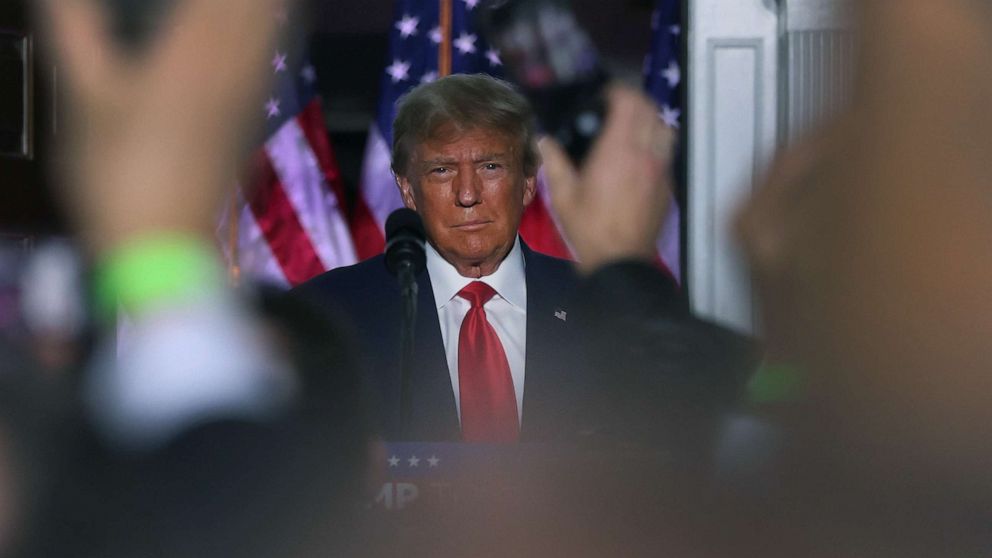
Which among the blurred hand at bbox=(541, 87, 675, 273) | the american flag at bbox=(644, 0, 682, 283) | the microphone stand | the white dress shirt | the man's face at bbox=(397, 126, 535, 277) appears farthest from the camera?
the american flag at bbox=(644, 0, 682, 283)

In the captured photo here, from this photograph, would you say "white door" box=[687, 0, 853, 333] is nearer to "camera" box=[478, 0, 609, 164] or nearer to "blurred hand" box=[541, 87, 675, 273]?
"blurred hand" box=[541, 87, 675, 273]

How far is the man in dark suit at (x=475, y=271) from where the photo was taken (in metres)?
1.48

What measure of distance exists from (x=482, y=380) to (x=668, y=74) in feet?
4.48

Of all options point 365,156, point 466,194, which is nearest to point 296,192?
point 365,156

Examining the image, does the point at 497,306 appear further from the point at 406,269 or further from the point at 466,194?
the point at 406,269

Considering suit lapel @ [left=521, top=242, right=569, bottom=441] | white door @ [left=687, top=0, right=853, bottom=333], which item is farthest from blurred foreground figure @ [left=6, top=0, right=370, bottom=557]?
white door @ [left=687, top=0, right=853, bottom=333]

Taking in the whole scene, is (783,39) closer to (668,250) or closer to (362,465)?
(668,250)

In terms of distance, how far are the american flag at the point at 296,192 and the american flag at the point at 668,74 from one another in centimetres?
77

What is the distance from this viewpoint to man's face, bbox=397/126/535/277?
5.39 feet

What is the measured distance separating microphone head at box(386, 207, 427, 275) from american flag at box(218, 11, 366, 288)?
4.42ft

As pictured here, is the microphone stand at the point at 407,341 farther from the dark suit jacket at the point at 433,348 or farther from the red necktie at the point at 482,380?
the red necktie at the point at 482,380

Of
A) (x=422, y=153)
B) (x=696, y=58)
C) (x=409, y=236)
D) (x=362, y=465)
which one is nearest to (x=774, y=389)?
(x=362, y=465)

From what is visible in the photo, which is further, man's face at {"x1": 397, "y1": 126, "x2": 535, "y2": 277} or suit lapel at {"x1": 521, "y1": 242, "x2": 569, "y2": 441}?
man's face at {"x1": 397, "y1": 126, "x2": 535, "y2": 277}

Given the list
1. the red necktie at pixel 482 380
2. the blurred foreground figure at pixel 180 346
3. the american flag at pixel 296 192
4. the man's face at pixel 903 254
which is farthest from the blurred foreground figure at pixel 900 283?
the american flag at pixel 296 192
